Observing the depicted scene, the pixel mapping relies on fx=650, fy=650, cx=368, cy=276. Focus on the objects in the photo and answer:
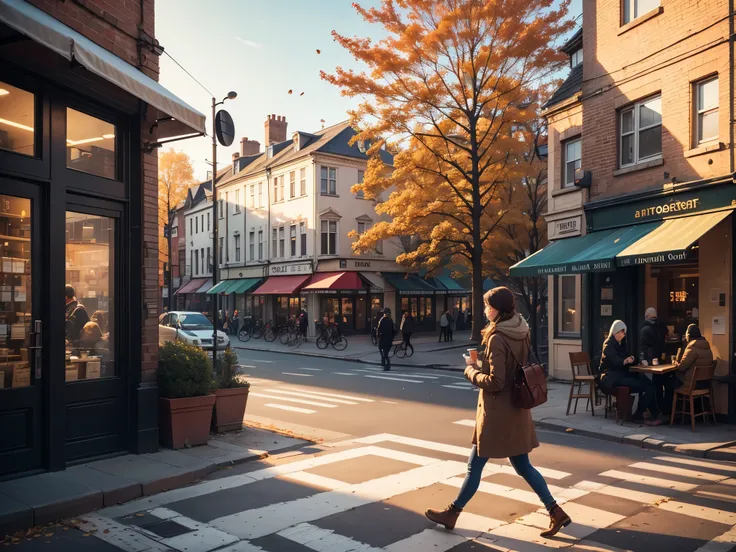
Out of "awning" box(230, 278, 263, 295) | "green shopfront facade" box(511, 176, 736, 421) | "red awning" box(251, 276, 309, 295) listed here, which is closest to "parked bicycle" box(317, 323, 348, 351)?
"red awning" box(251, 276, 309, 295)

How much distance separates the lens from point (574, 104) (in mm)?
15922

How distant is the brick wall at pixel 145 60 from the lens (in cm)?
784

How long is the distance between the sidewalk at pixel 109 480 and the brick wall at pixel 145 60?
1153 millimetres

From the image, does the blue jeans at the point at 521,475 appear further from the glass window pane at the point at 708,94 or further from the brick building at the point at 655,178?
the glass window pane at the point at 708,94

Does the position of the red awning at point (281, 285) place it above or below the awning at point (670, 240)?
below

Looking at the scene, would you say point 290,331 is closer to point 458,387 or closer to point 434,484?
point 458,387

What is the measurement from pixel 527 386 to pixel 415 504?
1.88 m

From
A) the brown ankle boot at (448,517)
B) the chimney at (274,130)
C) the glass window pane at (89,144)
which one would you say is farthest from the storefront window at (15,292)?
the chimney at (274,130)

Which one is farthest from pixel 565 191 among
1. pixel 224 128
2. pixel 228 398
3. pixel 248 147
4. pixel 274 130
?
pixel 248 147

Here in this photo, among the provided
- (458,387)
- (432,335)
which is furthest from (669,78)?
(432,335)

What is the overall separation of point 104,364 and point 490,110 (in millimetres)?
17264

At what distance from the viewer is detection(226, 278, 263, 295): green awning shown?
139ft

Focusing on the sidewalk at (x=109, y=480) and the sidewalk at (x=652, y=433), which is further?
the sidewalk at (x=652, y=433)

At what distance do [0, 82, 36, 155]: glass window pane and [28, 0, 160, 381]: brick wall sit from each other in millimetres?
1221
